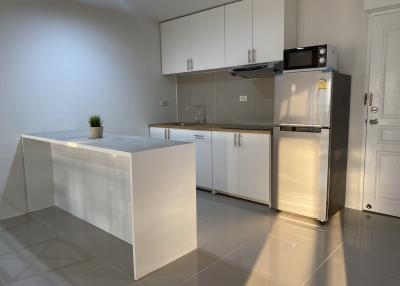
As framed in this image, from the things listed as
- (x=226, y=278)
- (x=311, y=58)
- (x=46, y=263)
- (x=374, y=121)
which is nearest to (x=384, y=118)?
(x=374, y=121)

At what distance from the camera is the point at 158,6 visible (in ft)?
12.1

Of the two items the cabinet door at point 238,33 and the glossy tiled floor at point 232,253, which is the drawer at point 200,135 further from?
the glossy tiled floor at point 232,253

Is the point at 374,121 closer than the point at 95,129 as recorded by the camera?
No

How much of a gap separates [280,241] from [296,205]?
0.64m

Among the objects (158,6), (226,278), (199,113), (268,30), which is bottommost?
(226,278)

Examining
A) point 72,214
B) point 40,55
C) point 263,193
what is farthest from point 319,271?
point 40,55

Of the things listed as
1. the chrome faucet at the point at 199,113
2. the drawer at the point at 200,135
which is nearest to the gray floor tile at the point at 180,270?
the drawer at the point at 200,135

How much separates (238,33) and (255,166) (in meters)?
1.58

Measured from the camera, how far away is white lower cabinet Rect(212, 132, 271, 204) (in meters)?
3.22

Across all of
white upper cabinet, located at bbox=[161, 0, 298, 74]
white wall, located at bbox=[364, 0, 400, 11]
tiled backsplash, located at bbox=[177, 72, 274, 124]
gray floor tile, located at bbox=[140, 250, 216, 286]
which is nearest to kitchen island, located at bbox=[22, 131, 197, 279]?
gray floor tile, located at bbox=[140, 250, 216, 286]

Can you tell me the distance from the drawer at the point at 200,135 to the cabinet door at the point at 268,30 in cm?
105

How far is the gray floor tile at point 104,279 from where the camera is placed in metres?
1.95

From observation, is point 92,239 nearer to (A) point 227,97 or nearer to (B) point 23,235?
(B) point 23,235

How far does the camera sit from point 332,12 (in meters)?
3.16
